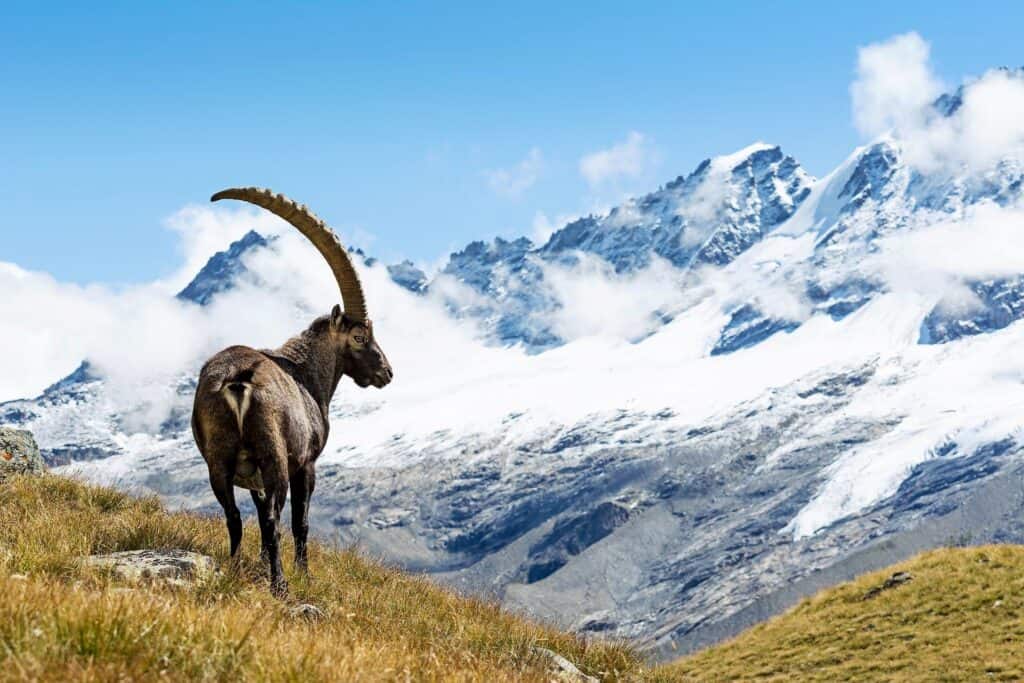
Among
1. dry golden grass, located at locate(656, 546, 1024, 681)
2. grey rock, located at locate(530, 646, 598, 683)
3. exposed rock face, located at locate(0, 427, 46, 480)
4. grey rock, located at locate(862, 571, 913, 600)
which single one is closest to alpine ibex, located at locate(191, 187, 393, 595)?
grey rock, located at locate(530, 646, 598, 683)

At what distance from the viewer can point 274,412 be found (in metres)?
10.7

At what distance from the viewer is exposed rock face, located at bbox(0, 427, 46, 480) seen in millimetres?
15453

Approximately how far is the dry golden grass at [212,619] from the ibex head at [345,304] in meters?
2.54

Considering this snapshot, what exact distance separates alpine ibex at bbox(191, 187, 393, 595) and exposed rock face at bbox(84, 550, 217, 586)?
1.68 ft

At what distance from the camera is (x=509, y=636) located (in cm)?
1128

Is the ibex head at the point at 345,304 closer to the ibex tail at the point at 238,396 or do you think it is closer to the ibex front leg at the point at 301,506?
the ibex front leg at the point at 301,506

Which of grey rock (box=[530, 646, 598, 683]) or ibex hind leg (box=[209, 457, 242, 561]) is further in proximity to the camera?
grey rock (box=[530, 646, 598, 683])

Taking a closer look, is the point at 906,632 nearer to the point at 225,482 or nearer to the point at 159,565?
the point at 225,482

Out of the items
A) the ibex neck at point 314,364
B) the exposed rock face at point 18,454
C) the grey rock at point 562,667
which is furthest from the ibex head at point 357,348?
the exposed rock face at point 18,454

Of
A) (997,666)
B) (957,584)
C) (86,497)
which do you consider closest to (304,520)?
(86,497)

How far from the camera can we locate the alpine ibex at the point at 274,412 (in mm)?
10367

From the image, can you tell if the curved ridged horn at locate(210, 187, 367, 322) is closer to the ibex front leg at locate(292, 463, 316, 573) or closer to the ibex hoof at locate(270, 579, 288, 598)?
the ibex front leg at locate(292, 463, 316, 573)

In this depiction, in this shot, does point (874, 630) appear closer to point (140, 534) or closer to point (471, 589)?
point (471, 589)

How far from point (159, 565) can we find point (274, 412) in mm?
1834
